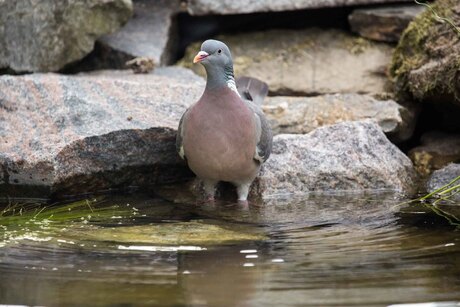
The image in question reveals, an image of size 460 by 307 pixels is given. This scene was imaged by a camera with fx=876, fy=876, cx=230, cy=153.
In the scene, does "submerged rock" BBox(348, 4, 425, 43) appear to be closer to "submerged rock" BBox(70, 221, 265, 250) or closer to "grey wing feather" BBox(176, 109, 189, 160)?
"grey wing feather" BBox(176, 109, 189, 160)

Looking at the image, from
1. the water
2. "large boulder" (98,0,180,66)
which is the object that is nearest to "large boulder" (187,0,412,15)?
"large boulder" (98,0,180,66)

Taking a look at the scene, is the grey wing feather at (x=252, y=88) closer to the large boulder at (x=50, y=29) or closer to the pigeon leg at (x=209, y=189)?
the pigeon leg at (x=209, y=189)

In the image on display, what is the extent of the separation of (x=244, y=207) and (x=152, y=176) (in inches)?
32.3

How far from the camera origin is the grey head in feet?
19.0

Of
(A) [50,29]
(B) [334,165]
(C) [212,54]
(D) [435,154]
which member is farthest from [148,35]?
(D) [435,154]

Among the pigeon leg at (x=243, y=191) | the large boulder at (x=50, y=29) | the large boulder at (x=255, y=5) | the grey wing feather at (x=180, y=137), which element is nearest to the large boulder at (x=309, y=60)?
the large boulder at (x=255, y=5)

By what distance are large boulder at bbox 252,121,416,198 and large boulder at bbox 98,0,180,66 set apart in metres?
1.63

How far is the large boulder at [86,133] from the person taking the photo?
578 centimetres

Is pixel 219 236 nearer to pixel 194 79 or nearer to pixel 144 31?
pixel 194 79

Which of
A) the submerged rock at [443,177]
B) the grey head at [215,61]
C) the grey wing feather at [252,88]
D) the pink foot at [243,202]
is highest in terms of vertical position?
the grey head at [215,61]

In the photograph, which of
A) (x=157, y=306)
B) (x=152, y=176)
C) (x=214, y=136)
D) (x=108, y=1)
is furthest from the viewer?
(x=108, y=1)

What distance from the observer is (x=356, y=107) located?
278 inches

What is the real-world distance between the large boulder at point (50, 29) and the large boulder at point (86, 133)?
43cm

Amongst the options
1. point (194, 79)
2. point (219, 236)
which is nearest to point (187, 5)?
point (194, 79)
